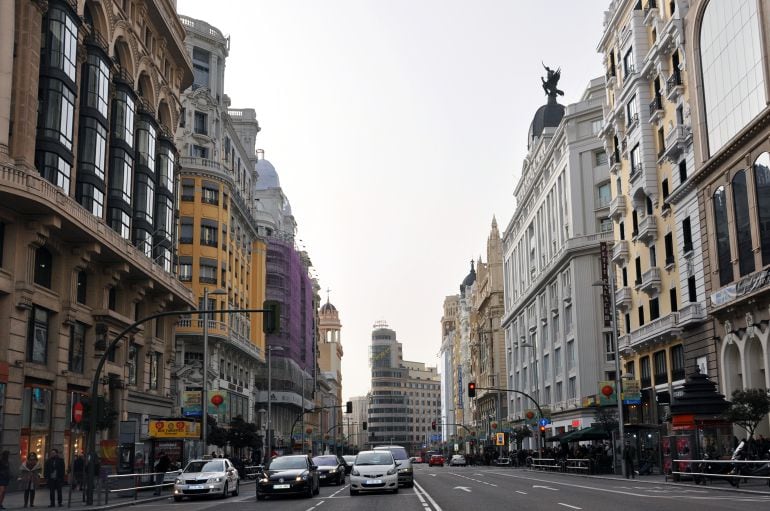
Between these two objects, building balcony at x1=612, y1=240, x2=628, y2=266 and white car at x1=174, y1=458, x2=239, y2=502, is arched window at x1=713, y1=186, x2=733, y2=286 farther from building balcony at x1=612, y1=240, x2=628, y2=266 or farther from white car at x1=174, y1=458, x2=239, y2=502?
white car at x1=174, y1=458, x2=239, y2=502

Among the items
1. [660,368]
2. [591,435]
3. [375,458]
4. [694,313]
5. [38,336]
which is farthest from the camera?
[591,435]

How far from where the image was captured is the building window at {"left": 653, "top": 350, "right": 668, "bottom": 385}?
50.5 meters

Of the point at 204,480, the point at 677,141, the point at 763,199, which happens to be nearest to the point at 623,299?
the point at 677,141

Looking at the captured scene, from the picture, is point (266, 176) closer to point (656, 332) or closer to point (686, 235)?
point (656, 332)

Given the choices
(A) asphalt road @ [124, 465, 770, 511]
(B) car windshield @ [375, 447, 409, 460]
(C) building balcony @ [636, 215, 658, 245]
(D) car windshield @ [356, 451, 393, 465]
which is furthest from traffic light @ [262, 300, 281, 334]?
(C) building balcony @ [636, 215, 658, 245]

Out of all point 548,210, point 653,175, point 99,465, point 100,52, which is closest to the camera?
point 99,465

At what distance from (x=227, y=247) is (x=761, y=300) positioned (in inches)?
1851

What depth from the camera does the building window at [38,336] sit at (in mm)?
34884

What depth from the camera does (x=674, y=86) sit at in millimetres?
47188

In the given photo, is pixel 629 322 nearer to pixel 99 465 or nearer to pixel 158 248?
pixel 158 248

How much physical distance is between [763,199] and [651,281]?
13792mm

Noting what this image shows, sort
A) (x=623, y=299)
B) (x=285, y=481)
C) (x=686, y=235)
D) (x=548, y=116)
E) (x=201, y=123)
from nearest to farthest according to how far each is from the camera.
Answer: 1. (x=285, y=481)
2. (x=686, y=235)
3. (x=623, y=299)
4. (x=201, y=123)
5. (x=548, y=116)

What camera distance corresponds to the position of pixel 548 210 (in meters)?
85.6

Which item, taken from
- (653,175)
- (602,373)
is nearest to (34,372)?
(653,175)
